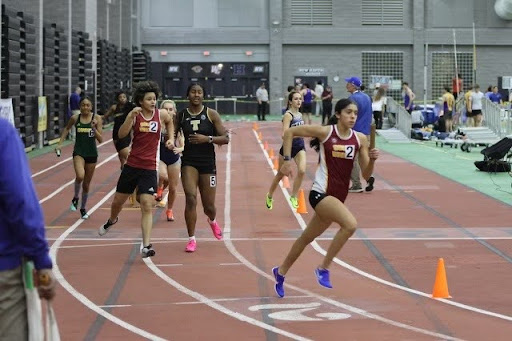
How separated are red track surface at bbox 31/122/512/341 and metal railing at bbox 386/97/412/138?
21077 mm

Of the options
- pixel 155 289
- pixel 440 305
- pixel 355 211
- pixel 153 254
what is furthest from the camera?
pixel 355 211

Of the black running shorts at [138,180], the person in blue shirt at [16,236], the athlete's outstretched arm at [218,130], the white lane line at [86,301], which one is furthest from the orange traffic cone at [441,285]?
the person in blue shirt at [16,236]

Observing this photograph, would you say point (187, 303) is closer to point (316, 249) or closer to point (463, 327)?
point (463, 327)

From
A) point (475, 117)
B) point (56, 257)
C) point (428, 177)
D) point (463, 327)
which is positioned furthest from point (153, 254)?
point (475, 117)

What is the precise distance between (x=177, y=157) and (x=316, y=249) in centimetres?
400

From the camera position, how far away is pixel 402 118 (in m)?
44.3

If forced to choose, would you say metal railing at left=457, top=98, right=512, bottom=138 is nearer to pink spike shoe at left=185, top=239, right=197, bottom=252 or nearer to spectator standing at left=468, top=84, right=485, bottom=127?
spectator standing at left=468, top=84, right=485, bottom=127

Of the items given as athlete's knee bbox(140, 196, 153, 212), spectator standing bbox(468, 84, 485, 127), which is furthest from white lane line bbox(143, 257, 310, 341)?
spectator standing bbox(468, 84, 485, 127)

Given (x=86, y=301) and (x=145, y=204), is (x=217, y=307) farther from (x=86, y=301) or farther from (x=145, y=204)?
(x=145, y=204)

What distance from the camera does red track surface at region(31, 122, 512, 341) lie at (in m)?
10.1

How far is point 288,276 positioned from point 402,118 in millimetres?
31995

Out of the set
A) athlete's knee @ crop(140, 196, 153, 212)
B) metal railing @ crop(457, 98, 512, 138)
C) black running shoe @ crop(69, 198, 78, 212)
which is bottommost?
black running shoe @ crop(69, 198, 78, 212)

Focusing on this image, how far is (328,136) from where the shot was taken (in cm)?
1155

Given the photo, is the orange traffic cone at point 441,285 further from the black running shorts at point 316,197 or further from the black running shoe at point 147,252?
the black running shoe at point 147,252
